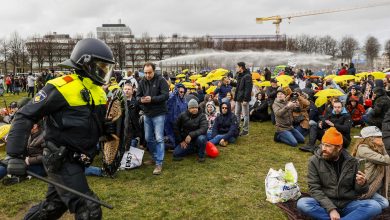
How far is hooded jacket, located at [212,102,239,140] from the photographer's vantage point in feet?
29.2

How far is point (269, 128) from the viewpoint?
36.5 ft

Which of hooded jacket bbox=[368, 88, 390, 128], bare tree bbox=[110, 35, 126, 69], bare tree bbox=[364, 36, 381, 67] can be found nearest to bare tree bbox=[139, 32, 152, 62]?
bare tree bbox=[110, 35, 126, 69]

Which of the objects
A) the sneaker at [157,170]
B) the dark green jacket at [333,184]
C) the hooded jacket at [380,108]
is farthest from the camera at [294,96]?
the dark green jacket at [333,184]

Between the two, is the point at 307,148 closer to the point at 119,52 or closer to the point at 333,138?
the point at 333,138

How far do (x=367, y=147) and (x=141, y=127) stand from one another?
4.83m

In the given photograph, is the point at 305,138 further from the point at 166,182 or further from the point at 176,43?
the point at 176,43

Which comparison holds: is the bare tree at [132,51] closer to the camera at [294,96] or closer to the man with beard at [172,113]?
the camera at [294,96]

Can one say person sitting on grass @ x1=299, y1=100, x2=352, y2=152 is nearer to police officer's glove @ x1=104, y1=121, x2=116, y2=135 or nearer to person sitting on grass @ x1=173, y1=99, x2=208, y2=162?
person sitting on grass @ x1=173, y1=99, x2=208, y2=162

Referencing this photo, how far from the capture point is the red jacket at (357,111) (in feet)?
33.9

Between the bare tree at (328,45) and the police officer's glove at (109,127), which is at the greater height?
the bare tree at (328,45)

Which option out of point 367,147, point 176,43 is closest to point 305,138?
point 367,147

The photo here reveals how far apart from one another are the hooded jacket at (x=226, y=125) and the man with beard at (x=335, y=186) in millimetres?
4478

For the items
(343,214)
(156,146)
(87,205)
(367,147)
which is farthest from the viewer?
(156,146)

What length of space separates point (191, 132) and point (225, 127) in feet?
6.45
